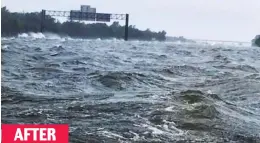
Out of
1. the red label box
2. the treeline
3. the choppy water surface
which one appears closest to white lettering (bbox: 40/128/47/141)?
the red label box

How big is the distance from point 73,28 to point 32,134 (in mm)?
852

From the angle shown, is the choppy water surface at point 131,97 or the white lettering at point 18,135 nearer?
the white lettering at point 18,135

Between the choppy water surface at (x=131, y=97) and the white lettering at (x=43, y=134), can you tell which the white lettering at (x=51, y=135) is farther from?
the choppy water surface at (x=131, y=97)

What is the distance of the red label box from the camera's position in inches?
56.2

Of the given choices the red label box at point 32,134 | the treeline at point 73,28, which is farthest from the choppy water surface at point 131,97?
the red label box at point 32,134

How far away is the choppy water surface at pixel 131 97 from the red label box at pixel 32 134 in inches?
12.9

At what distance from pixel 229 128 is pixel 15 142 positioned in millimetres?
1137

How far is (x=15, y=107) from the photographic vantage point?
2324 mm

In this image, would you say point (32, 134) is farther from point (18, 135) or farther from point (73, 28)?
point (73, 28)

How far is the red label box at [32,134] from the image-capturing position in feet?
4.69

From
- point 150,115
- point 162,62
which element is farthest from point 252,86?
point 150,115

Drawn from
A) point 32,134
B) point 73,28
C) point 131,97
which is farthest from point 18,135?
point 131,97

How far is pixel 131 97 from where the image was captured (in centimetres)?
277

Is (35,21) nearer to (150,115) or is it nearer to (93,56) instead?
(150,115)
